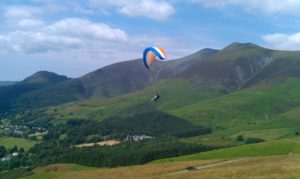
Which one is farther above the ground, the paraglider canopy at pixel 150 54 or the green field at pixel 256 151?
the paraglider canopy at pixel 150 54

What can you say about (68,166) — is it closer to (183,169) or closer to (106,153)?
(106,153)

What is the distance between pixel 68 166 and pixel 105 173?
139 ft

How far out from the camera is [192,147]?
14475cm

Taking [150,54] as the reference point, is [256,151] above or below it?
below

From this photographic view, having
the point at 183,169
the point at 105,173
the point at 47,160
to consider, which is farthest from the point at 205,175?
the point at 47,160

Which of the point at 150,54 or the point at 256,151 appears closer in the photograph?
the point at 150,54

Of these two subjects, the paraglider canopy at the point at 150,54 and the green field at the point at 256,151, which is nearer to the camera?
the paraglider canopy at the point at 150,54

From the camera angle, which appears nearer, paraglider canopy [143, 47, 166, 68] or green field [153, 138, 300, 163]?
paraglider canopy [143, 47, 166, 68]

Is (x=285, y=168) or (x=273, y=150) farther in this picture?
(x=273, y=150)

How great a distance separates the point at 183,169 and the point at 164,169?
5.46 m

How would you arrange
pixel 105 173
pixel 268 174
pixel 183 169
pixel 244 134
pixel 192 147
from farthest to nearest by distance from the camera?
pixel 244 134 → pixel 192 147 → pixel 105 173 → pixel 183 169 → pixel 268 174

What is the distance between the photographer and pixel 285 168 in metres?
57.3

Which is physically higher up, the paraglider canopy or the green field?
the paraglider canopy

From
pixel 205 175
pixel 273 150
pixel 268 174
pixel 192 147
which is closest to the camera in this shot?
pixel 268 174
